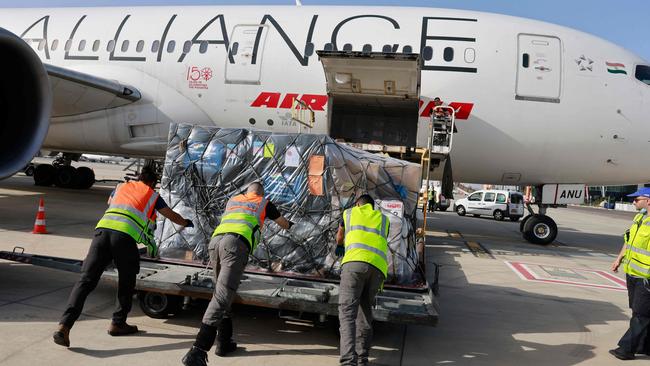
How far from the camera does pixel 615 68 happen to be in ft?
36.1

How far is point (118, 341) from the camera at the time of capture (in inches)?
178

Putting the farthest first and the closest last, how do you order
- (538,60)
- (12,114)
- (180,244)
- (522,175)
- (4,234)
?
(522,175) < (538,60) < (4,234) < (12,114) < (180,244)

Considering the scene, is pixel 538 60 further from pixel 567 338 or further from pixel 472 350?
pixel 472 350

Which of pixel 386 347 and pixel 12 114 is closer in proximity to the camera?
pixel 386 347

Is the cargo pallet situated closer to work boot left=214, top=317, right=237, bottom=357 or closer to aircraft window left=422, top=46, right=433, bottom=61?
work boot left=214, top=317, right=237, bottom=357

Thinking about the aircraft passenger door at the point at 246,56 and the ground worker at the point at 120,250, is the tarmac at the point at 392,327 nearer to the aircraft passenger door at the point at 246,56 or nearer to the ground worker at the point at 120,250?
the ground worker at the point at 120,250

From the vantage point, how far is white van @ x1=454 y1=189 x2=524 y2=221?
83.4ft

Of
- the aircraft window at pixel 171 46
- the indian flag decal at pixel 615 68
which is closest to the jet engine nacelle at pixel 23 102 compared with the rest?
the aircraft window at pixel 171 46

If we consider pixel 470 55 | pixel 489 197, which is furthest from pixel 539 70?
pixel 489 197

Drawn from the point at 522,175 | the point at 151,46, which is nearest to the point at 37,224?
the point at 151,46

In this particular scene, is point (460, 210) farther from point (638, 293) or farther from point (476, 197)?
point (638, 293)

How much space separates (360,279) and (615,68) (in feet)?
32.1

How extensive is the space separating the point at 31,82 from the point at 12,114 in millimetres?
523

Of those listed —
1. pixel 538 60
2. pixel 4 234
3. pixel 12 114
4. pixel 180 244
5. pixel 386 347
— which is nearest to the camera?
pixel 386 347
